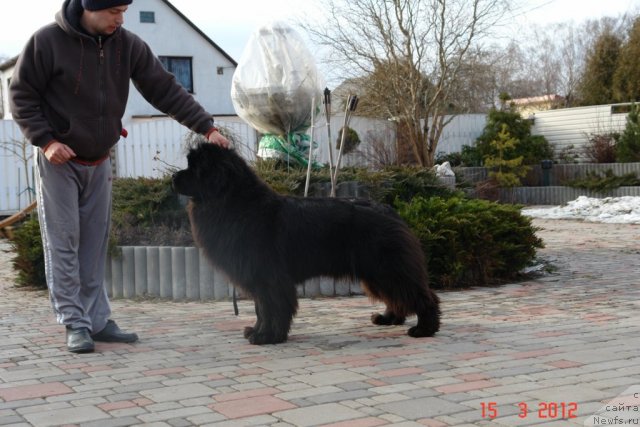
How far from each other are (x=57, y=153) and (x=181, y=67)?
28.6 meters

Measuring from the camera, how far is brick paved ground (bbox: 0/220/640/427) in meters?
3.44

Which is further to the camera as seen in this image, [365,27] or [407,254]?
[365,27]

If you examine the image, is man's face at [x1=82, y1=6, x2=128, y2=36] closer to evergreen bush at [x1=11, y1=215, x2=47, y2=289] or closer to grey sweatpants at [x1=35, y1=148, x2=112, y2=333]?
grey sweatpants at [x1=35, y1=148, x2=112, y2=333]

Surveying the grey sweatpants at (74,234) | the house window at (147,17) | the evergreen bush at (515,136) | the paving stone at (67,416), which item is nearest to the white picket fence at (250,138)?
the evergreen bush at (515,136)

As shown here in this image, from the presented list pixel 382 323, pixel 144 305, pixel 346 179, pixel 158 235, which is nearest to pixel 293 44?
pixel 346 179

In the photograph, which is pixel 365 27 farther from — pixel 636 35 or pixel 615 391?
pixel 615 391

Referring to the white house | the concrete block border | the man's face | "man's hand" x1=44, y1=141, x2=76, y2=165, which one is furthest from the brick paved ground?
the white house

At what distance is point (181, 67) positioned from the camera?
32281 mm

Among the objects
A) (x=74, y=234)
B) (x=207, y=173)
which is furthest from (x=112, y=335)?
(x=207, y=173)

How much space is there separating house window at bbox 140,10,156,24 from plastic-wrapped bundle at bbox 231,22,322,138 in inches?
930

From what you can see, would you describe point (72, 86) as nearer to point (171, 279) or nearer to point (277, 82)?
point (171, 279)

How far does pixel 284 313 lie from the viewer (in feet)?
16.3

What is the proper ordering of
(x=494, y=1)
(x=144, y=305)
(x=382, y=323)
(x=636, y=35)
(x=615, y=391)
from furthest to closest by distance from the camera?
(x=636, y=35)
(x=494, y=1)
(x=144, y=305)
(x=382, y=323)
(x=615, y=391)

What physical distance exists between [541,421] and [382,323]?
7.88ft
